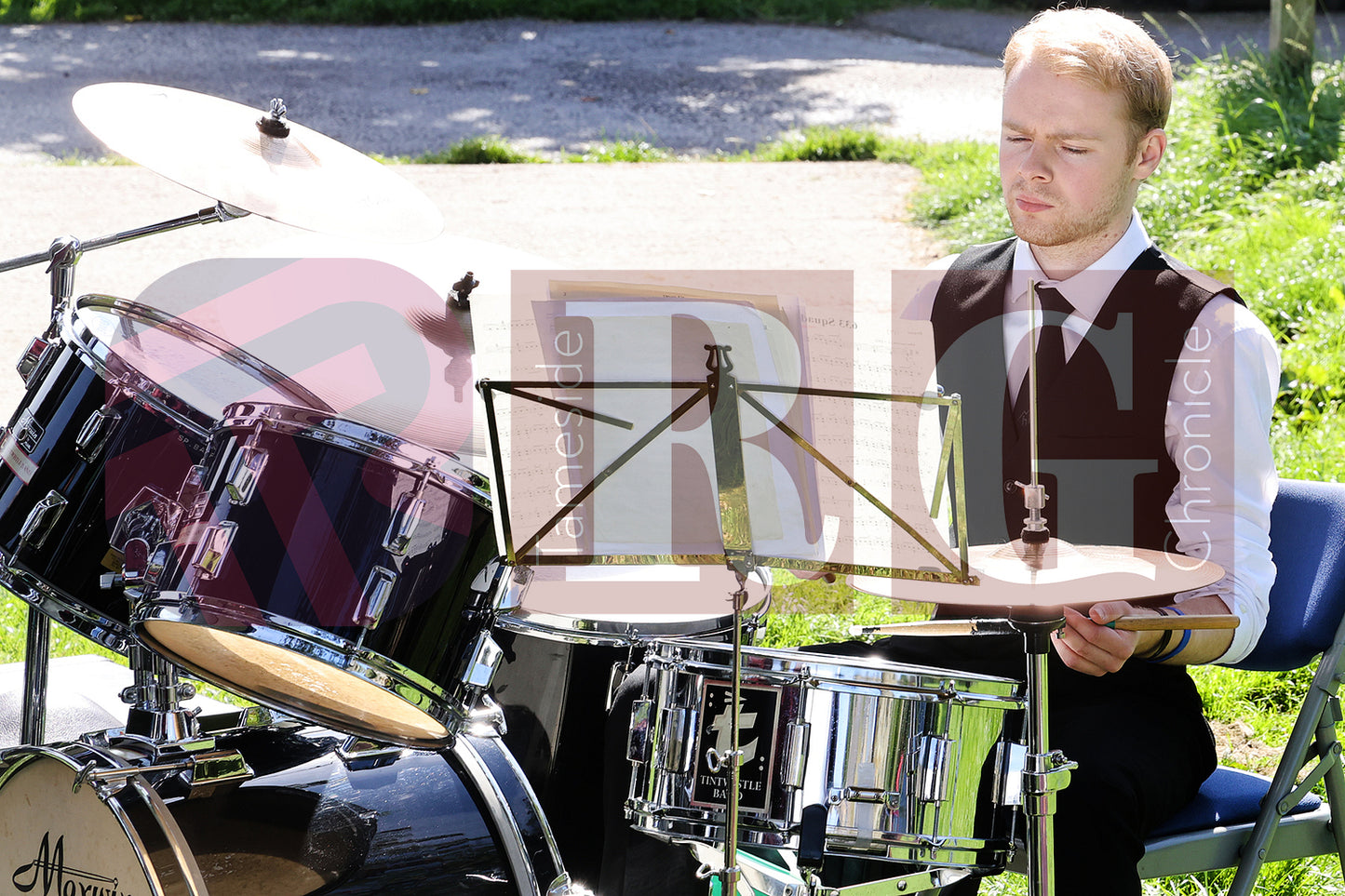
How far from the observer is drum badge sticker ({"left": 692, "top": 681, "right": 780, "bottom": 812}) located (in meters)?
1.91

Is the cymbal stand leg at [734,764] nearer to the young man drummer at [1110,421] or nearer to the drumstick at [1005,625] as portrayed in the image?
the drumstick at [1005,625]

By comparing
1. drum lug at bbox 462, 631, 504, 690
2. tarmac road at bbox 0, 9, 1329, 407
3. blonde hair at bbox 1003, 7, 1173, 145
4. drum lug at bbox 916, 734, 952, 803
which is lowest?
drum lug at bbox 916, 734, 952, 803

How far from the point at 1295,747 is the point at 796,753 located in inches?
33.2

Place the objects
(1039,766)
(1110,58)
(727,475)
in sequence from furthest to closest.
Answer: (1110,58), (1039,766), (727,475)

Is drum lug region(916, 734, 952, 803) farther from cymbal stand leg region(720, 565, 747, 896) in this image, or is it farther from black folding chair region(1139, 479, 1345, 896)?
A: black folding chair region(1139, 479, 1345, 896)

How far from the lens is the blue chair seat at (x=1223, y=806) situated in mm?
2080

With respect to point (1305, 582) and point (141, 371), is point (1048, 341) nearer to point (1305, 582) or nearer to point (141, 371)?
point (1305, 582)

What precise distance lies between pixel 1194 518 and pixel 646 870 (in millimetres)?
1036

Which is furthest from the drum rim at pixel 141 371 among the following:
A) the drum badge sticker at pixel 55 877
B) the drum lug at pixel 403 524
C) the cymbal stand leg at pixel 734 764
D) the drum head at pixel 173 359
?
the cymbal stand leg at pixel 734 764

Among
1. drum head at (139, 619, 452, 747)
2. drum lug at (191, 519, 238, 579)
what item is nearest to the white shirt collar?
drum head at (139, 619, 452, 747)

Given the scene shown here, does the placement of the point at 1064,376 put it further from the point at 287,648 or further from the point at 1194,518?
the point at 287,648

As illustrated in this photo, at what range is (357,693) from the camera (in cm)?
212

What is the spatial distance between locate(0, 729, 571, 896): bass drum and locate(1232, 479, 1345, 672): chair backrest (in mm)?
1184

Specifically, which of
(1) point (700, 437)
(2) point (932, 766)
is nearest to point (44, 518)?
(1) point (700, 437)
